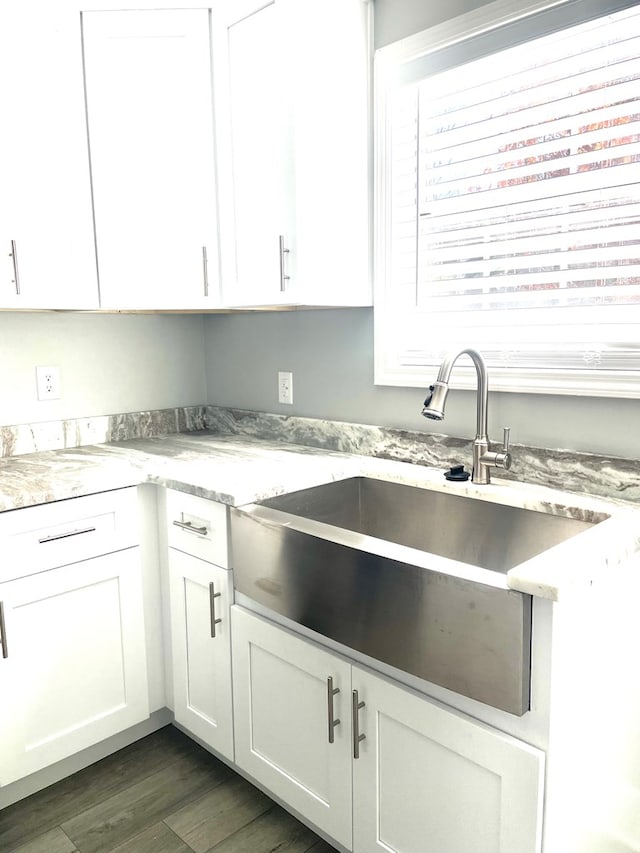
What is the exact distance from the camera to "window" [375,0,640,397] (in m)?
1.54

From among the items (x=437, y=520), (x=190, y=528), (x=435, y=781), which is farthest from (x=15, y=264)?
(x=435, y=781)

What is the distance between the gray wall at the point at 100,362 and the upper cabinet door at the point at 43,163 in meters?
0.35

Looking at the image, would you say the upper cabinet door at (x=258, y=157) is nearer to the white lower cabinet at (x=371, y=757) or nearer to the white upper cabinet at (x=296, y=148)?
the white upper cabinet at (x=296, y=148)

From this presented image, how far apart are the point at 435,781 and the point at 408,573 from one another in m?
0.41

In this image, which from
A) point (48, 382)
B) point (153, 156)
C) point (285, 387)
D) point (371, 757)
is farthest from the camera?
point (285, 387)

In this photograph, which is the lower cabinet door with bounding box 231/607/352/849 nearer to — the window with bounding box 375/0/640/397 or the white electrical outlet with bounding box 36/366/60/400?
the window with bounding box 375/0/640/397

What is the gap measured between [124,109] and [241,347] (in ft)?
2.95

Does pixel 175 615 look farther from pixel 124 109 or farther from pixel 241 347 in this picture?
pixel 124 109

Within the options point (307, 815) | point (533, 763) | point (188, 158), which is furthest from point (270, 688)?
point (188, 158)

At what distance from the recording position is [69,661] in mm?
1814

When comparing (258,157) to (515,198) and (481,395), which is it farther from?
(481,395)

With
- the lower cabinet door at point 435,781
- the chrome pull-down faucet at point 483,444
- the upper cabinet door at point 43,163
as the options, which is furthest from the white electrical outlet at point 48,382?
the lower cabinet door at point 435,781

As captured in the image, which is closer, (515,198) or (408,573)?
(408,573)

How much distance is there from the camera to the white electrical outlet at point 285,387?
7.80ft
